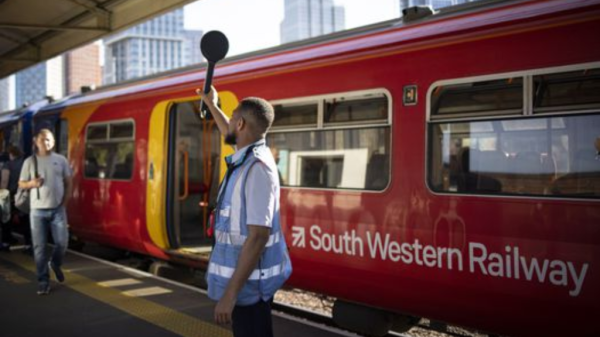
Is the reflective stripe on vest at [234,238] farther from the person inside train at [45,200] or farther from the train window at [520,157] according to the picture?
the person inside train at [45,200]

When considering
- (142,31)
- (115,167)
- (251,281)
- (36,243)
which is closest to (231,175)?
(251,281)

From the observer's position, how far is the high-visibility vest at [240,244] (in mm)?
2510

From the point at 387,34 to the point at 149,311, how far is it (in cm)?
335

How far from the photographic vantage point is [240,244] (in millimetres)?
2514

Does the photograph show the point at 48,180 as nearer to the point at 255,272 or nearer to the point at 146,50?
the point at 255,272

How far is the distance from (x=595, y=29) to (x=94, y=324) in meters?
4.49

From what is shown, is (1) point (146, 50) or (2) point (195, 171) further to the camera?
(1) point (146, 50)

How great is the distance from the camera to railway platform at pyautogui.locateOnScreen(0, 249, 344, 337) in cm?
457

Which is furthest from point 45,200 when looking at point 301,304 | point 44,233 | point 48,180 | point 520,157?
point 520,157

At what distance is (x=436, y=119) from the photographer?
418cm

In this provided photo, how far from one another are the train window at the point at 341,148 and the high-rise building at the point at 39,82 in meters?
171

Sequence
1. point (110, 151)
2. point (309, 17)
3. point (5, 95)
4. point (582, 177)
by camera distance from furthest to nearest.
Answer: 1. point (5, 95)
2. point (309, 17)
3. point (110, 151)
4. point (582, 177)

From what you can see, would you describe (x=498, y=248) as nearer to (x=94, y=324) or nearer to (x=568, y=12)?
(x=568, y=12)

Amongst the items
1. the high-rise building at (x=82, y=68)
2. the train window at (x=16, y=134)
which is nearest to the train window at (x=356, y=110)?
the train window at (x=16, y=134)
